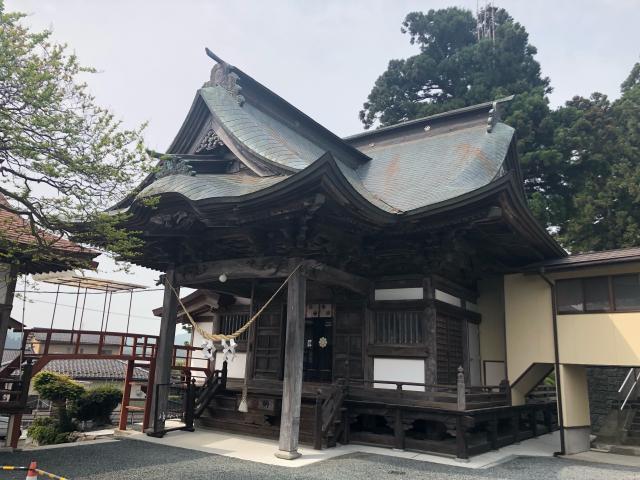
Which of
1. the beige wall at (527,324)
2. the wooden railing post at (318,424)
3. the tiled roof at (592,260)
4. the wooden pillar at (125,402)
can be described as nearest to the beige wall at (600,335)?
the tiled roof at (592,260)

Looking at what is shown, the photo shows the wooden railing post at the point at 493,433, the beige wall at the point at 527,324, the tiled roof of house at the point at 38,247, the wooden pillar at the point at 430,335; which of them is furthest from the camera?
the beige wall at the point at 527,324

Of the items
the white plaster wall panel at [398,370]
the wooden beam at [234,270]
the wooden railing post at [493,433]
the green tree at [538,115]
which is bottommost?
the wooden railing post at [493,433]

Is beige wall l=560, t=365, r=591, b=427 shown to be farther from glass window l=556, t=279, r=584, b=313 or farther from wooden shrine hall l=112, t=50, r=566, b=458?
glass window l=556, t=279, r=584, b=313

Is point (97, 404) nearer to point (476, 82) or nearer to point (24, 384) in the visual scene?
point (24, 384)

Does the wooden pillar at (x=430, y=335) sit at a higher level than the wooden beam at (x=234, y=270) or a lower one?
lower

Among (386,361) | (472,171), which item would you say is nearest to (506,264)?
(472,171)

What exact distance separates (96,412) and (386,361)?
10.7 meters

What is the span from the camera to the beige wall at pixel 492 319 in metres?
13.7

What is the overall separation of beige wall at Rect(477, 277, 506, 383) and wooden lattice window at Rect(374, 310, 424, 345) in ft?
Result: 12.1

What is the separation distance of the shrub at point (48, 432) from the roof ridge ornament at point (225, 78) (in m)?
10.3

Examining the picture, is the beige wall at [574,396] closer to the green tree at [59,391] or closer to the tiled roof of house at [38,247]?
the tiled roof of house at [38,247]

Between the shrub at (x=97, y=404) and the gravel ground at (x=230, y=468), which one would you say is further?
the shrub at (x=97, y=404)

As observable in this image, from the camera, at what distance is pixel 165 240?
36.5 feet

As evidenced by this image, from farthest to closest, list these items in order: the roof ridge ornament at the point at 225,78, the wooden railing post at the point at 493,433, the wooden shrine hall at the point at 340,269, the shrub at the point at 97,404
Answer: the shrub at the point at 97,404 → the roof ridge ornament at the point at 225,78 → the wooden railing post at the point at 493,433 → the wooden shrine hall at the point at 340,269
